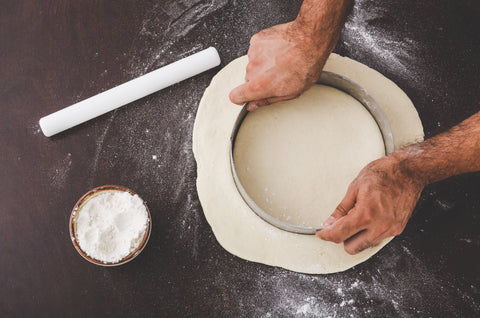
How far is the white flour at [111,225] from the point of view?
97 centimetres

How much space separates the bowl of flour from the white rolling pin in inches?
11.4

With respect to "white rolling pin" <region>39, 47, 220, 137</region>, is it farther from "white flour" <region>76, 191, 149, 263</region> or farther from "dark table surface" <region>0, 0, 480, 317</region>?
"white flour" <region>76, 191, 149, 263</region>

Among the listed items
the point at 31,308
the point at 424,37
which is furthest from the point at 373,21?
the point at 31,308

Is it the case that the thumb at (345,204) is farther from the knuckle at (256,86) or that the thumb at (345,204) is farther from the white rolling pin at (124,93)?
the white rolling pin at (124,93)

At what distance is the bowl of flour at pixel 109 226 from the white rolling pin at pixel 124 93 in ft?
0.95

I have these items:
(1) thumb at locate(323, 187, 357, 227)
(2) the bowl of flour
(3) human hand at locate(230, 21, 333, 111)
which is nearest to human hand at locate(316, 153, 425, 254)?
(1) thumb at locate(323, 187, 357, 227)

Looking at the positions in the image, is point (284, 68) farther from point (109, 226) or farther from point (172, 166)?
point (109, 226)

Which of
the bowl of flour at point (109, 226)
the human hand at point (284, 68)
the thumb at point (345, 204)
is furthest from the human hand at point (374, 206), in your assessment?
the bowl of flour at point (109, 226)

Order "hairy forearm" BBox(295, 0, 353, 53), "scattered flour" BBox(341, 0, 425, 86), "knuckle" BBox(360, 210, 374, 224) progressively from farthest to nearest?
"scattered flour" BBox(341, 0, 425, 86)
"hairy forearm" BBox(295, 0, 353, 53)
"knuckle" BBox(360, 210, 374, 224)

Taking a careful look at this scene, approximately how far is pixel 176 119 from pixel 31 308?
765 mm

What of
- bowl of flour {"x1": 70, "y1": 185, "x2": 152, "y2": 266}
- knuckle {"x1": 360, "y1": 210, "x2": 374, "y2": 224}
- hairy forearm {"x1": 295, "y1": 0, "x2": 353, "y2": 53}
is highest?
hairy forearm {"x1": 295, "y1": 0, "x2": 353, "y2": 53}

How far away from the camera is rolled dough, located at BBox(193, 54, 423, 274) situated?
1070 mm

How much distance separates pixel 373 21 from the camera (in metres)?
1.24

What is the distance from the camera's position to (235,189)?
1090mm
